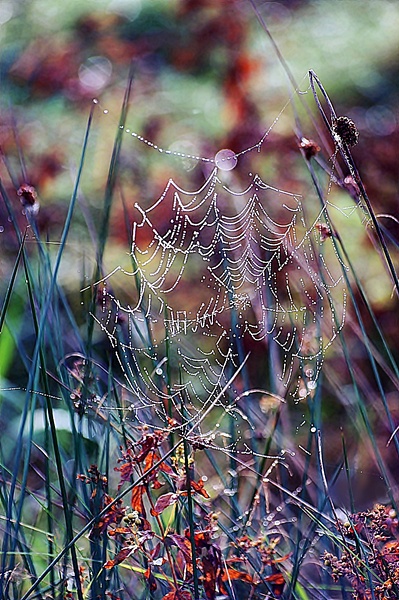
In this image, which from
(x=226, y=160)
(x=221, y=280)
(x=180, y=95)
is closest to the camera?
(x=221, y=280)

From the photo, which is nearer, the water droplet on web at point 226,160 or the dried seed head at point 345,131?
the dried seed head at point 345,131

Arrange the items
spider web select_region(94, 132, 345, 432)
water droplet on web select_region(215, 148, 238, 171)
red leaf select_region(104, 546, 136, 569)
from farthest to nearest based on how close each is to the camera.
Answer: water droplet on web select_region(215, 148, 238, 171)
spider web select_region(94, 132, 345, 432)
red leaf select_region(104, 546, 136, 569)

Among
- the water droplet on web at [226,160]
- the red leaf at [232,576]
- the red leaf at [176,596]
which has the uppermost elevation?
the water droplet on web at [226,160]

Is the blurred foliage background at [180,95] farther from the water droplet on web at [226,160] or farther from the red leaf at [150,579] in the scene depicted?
the red leaf at [150,579]

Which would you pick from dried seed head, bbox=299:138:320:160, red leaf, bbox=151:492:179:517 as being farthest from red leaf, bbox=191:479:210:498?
dried seed head, bbox=299:138:320:160

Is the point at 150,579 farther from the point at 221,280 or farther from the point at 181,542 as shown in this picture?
the point at 221,280

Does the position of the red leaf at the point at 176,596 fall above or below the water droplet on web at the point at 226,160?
below

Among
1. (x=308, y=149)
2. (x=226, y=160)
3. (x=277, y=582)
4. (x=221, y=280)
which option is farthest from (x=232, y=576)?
(x=226, y=160)

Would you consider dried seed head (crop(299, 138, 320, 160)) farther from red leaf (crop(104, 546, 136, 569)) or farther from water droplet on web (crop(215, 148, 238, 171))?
water droplet on web (crop(215, 148, 238, 171))

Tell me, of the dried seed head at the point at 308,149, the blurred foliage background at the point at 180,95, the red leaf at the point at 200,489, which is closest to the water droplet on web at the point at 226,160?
the blurred foliage background at the point at 180,95

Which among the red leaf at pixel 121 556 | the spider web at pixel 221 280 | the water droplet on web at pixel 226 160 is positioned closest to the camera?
the red leaf at pixel 121 556

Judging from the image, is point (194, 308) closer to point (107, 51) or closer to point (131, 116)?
point (131, 116)
